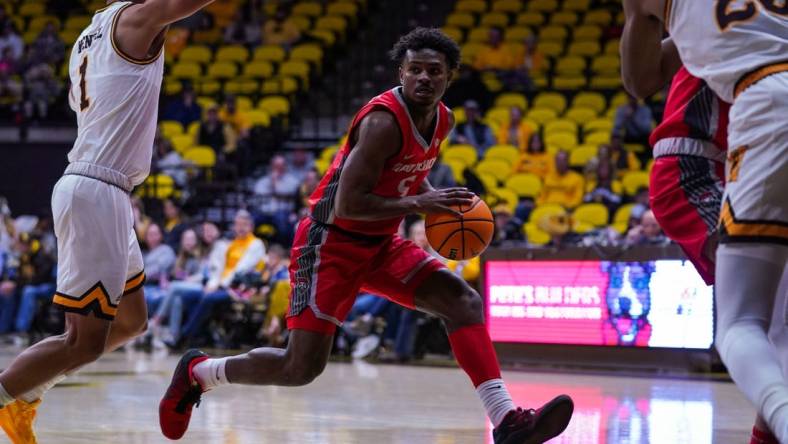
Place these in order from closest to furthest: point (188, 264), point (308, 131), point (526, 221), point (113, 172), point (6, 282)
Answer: point (113, 172) → point (526, 221) → point (188, 264) → point (6, 282) → point (308, 131)

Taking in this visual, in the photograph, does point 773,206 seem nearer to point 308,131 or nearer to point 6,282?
point 6,282

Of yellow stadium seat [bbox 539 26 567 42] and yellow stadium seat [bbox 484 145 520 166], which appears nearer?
yellow stadium seat [bbox 484 145 520 166]

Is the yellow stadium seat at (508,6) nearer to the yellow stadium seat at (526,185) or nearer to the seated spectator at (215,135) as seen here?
the seated spectator at (215,135)

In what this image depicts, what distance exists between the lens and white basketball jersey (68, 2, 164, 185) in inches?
201

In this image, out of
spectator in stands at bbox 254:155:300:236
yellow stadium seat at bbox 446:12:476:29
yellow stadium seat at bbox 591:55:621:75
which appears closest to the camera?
spectator in stands at bbox 254:155:300:236

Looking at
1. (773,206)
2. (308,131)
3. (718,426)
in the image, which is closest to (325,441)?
(718,426)

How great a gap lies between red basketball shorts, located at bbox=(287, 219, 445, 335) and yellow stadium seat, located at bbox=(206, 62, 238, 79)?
13722mm

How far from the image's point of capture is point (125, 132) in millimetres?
5113

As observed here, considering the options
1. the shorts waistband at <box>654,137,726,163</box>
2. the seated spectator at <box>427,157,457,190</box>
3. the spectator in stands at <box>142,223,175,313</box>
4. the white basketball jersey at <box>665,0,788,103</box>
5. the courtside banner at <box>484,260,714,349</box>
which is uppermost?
the white basketball jersey at <box>665,0,788,103</box>

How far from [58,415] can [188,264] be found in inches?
279

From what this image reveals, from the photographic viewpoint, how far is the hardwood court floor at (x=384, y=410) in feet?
19.3

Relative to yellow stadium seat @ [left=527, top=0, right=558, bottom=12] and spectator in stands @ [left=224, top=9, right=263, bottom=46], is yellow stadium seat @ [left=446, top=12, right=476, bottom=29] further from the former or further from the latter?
spectator in stands @ [left=224, top=9, right=263, bottom=46]

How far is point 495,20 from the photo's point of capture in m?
18.0

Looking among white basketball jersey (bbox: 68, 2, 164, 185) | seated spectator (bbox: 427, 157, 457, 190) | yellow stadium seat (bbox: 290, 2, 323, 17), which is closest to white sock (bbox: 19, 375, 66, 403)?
white basketball jersey (bbox: 68, 2, 164, 185)
